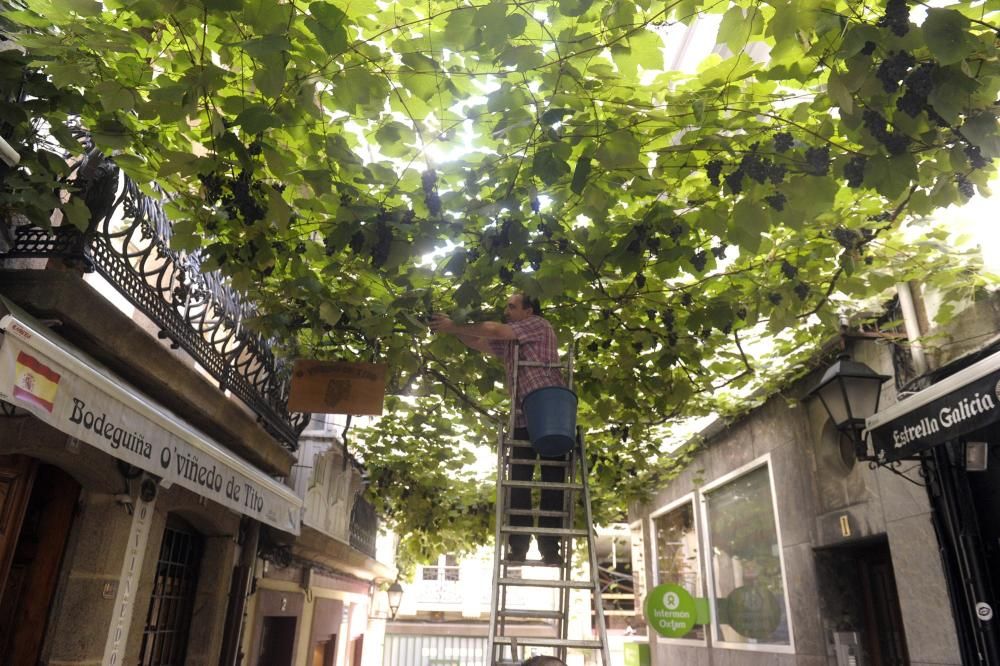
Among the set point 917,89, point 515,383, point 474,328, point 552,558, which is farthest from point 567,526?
point 917,89

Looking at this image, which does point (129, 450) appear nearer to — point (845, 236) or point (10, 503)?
point (10, 503)

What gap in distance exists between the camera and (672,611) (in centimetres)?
961

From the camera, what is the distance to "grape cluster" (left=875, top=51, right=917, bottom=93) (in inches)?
104

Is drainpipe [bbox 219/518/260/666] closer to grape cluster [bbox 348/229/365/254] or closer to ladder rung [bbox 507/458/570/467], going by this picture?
ladder rung [bbox 507/458/570/467]

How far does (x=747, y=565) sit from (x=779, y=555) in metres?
1.04

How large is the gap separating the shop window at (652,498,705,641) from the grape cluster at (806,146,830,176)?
879 centimetres

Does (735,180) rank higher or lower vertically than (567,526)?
higher

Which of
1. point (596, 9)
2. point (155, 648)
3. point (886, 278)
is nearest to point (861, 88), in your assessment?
point (596, 9)

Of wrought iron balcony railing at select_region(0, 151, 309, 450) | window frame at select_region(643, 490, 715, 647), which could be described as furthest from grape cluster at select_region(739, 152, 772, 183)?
window frame at select_region(643, 490, 715, 647)

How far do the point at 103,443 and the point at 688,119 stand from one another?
3704mm

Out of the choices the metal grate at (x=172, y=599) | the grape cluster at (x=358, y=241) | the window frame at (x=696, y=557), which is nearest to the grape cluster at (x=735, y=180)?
the grape cluster at (x=358, y=241)

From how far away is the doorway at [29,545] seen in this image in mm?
4379

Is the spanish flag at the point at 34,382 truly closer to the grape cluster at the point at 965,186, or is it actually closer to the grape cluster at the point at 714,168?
the grape cluster at the point at 714,168

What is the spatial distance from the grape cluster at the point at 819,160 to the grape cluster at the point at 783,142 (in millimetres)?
111
